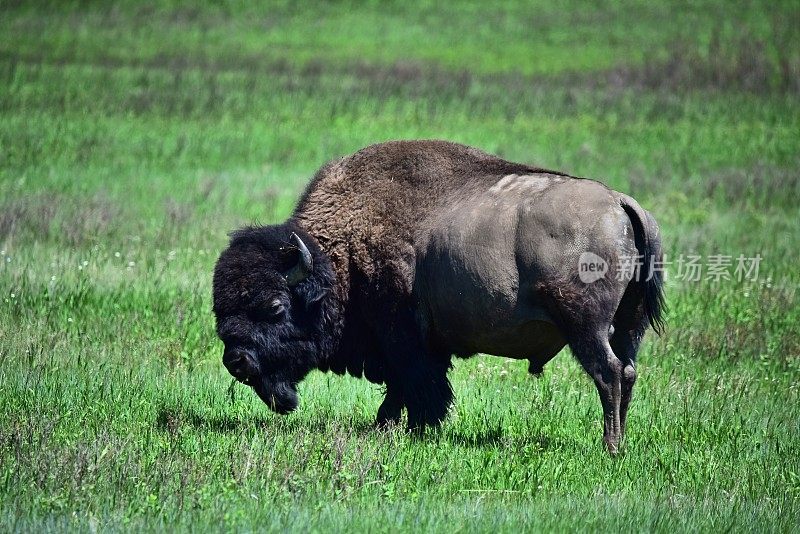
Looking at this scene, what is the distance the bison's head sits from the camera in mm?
7977

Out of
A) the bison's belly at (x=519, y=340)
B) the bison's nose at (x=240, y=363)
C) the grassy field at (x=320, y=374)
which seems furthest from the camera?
the bison's nose at (x=240, y=363)

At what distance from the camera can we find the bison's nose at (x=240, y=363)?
7957mm

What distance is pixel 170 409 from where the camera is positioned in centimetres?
841

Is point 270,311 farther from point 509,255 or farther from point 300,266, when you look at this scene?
point 509,255

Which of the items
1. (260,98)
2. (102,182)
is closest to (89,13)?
(260,98)

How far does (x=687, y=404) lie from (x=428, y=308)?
2.48 metres

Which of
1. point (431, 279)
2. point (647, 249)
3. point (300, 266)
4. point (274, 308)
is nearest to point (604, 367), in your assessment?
point (647, 249)

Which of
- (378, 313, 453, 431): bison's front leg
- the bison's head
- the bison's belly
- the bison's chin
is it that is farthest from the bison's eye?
the bison's belly

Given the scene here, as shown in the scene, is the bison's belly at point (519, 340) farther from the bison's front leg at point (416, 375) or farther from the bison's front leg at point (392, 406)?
the bison's front leg at point (392, 406)

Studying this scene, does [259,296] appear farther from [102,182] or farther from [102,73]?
[102,73]

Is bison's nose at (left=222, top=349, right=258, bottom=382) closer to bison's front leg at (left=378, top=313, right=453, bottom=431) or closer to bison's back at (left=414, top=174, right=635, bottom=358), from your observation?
bison's front leg at (left=378, top=313, right=453, bottom=431)

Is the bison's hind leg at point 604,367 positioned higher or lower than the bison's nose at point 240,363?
higher

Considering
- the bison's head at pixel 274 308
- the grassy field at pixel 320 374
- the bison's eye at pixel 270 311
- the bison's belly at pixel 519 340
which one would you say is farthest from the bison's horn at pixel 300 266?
the bison's belly at pixel 519 340

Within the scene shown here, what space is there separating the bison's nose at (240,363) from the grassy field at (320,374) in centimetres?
42
